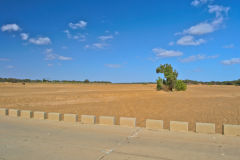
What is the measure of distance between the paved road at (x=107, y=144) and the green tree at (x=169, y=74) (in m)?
34.3

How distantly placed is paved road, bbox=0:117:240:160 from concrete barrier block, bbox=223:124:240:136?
28cm

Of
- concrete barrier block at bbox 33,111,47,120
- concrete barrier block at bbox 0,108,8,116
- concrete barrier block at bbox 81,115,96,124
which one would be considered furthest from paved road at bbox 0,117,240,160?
concrete barrier block at bbox 0,108,8,116

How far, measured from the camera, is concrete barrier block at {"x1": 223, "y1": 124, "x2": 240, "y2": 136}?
210 inches

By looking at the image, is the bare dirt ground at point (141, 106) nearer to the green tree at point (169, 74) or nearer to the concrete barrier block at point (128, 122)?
the concrete barrier block at point (128, 122)

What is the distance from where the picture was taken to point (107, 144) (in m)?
4.63

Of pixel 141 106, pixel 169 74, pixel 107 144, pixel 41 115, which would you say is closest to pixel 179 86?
pixel 169 74

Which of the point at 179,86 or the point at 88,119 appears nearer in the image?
the point at 88,119

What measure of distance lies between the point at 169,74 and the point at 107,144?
36.1 m

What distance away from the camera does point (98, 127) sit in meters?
6.34

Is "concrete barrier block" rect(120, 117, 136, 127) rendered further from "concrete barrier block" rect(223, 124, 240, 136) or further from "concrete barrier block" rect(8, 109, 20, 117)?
"concrete barrier block" rect(8, 109, 20, 117)

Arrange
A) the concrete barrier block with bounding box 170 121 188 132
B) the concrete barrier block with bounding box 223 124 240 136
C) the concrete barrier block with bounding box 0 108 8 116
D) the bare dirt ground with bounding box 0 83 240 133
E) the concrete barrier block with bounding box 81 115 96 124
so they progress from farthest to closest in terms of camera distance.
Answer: the bare dirt ground with bounding box 0 83 240 133 < the concrete barrier block with bounding box 0 108 8 116 < the concrete barrier block with bounding box 81 115 96 124 < the concrete barrier block with bounding box 170 121 188 132 < the concrete barrier block with bounding box 223 124 240 136

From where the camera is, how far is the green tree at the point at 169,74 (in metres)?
38.6

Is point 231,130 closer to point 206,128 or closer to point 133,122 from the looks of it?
point 206,128

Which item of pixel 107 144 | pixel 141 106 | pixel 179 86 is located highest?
pixel 179 86
